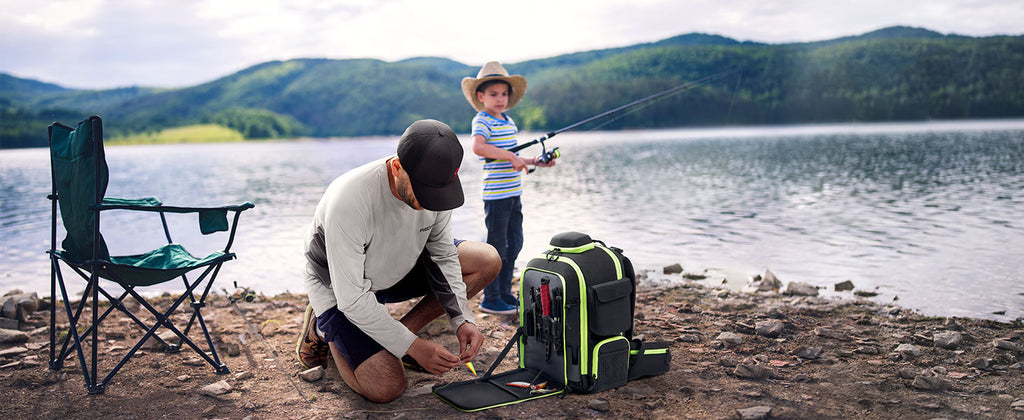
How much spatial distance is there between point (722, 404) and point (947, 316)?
110 inches

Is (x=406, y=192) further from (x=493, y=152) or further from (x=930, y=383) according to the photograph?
(x=930, y=383)

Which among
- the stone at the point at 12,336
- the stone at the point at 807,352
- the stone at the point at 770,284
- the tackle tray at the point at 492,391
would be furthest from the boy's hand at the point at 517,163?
Result: the stone at the point at 12,336

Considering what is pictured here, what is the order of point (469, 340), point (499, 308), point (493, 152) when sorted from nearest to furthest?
1. point (469, 340)
2. point (493, 152)
3. point (499, 308)

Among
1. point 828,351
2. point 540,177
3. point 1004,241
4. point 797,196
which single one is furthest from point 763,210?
point 540,177

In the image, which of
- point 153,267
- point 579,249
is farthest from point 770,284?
point 153,267

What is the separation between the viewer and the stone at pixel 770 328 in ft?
13.4

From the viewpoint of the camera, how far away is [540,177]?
2464 cm

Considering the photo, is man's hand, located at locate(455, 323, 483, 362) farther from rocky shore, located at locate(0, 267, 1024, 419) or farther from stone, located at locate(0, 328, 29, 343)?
stone, located at locate(0, 328, 29, 343)

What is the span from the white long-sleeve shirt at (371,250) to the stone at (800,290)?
129 inches

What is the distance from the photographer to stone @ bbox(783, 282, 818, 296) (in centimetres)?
535

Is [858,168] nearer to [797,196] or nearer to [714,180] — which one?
[714,180]

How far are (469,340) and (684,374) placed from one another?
1.20 metres

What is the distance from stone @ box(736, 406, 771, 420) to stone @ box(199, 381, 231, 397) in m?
2.60

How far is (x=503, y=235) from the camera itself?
15.4 ft
